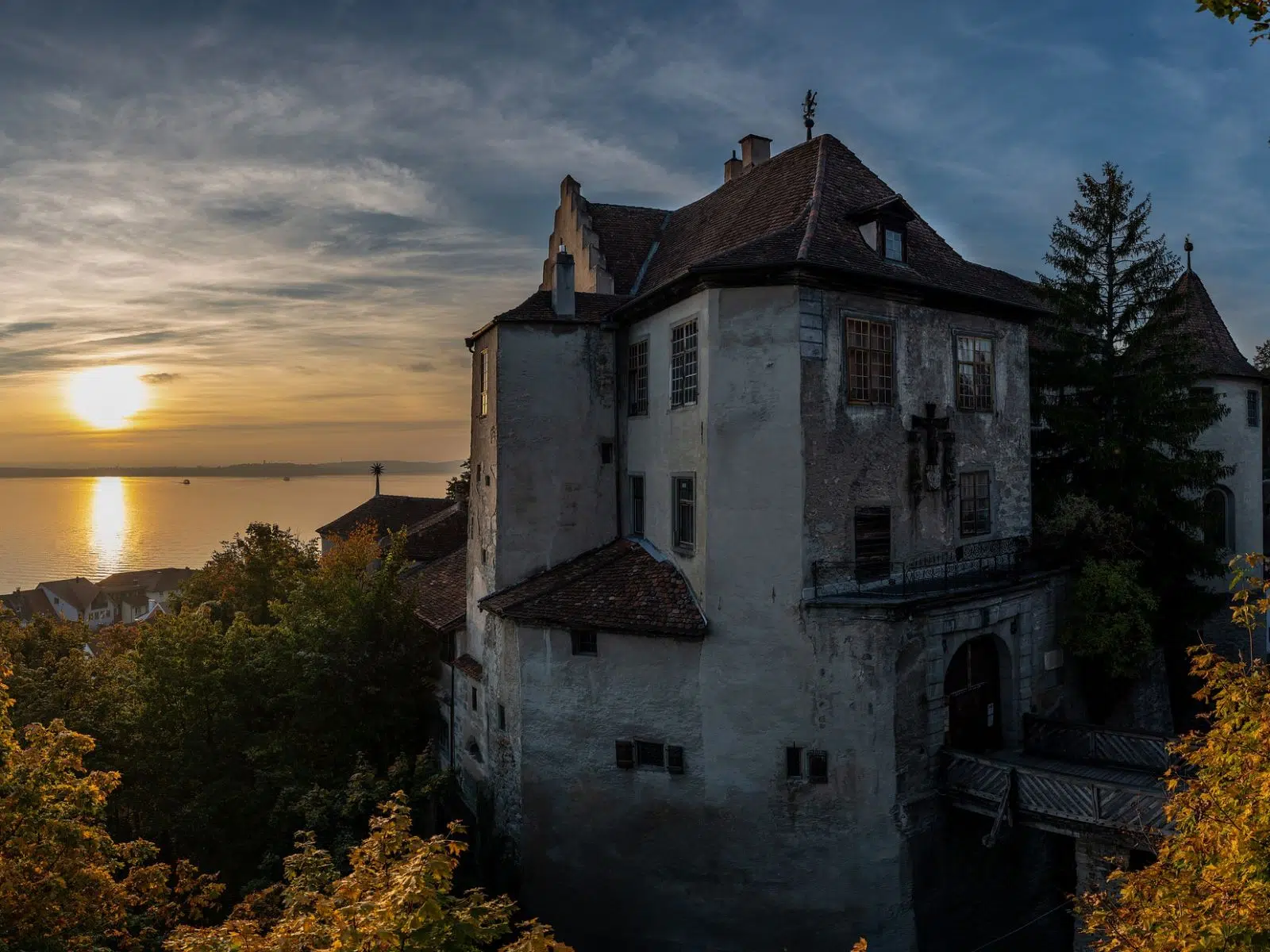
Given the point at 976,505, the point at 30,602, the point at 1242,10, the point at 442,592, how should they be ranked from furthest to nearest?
the point at 30,602 → the point at 442,592 → the point at 976,505 → the point at 1242,10

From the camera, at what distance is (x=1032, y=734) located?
21.9m

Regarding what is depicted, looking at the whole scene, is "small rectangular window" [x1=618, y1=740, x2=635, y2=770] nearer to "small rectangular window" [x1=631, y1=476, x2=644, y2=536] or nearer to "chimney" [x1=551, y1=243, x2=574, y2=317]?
"small rectangular window" [x1=631, y1=476, x2=644, y2=536]

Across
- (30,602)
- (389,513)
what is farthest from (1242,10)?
(30,602)

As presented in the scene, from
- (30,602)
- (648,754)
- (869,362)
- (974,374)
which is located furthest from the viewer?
(30,602)

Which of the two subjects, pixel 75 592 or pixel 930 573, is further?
pixel 75 592

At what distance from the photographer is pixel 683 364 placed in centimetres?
2073

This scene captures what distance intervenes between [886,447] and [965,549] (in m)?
4.18

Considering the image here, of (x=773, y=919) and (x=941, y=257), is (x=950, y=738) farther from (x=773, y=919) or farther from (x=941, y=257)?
(x=941, y=257)

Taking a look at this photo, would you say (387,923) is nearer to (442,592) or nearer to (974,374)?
(974,374)

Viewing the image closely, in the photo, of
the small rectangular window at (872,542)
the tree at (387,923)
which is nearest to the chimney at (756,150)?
the small rectangular window at (872,542)

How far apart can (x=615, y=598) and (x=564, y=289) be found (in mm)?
8818

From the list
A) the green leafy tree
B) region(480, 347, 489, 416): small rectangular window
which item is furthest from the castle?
the green leafy tree

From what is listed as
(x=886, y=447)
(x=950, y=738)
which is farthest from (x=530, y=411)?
(x=950, y=738)

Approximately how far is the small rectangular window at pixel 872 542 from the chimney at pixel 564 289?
31.3 ft
